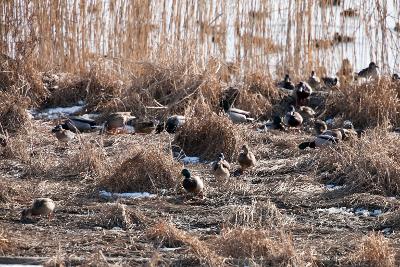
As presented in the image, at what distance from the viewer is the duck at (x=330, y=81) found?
13.1 m

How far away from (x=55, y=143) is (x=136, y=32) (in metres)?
3.30

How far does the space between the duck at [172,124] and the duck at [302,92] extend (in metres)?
2.12

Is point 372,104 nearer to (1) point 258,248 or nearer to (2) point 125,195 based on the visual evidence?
(2) point 125,195

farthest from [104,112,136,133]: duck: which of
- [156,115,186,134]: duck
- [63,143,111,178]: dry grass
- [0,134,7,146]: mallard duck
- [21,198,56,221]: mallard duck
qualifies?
[21,198,56,221]: mallard duck

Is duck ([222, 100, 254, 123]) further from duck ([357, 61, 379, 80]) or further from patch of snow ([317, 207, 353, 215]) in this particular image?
patch of snow ([317, 207, 353, 215])

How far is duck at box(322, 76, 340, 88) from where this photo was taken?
13.1m

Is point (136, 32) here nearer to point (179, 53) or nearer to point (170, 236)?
point (179, 53)

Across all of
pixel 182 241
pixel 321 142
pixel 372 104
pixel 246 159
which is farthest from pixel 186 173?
pixel 372 104

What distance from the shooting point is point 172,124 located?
36.7 ft

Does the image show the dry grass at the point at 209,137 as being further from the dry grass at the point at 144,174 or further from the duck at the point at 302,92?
the duck at the point at 302,92

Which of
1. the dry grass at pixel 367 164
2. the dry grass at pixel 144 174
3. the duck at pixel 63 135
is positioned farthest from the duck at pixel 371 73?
the dry grass at pixel 144 174

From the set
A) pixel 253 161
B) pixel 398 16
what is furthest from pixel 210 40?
pixel 253 161

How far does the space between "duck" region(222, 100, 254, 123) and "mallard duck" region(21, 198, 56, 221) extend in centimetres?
434

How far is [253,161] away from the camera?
9.58 metres
